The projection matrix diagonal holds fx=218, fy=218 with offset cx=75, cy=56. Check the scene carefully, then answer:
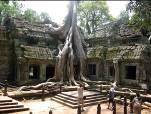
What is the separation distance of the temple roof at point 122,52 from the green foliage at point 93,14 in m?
15.5

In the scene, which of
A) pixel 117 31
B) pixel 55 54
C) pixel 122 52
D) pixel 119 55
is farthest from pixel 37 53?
pixel 117 31

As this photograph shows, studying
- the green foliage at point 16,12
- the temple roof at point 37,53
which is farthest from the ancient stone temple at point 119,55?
the green foliage at point 16,12

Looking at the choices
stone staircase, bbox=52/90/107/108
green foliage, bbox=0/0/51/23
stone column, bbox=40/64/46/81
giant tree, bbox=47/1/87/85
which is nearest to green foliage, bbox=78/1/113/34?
green foliage, bbox=0/0/51/23

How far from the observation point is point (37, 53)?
2178cm

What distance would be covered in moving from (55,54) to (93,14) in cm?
1970

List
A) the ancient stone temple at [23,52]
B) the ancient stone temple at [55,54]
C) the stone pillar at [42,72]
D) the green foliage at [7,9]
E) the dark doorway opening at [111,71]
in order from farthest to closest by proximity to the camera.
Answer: the green foliage at [7,9] < the dark doorway opening at [111,71] < the stone pillar at [42,72] < the ancient stone temple at [23,52] < the ancient stone temple at [55,54]

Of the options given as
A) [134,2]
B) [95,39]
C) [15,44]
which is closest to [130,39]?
[95,39]

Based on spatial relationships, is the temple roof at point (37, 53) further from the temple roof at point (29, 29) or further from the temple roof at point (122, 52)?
the temple roof at point (122, 52)

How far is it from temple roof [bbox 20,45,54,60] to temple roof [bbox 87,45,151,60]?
479cm

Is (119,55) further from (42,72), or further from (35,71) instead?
(35,71)

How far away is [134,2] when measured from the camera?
1327 cm

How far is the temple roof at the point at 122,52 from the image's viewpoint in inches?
760

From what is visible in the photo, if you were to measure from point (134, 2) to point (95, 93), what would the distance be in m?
7.28

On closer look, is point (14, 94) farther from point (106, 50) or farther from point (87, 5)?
point (87, 5)
